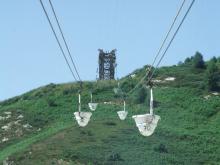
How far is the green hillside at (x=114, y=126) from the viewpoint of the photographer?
6303 cm

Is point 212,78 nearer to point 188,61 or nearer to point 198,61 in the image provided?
point 198,61

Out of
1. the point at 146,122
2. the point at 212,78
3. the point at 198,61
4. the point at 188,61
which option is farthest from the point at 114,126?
the point at 146,122

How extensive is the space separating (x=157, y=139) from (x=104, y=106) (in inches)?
762

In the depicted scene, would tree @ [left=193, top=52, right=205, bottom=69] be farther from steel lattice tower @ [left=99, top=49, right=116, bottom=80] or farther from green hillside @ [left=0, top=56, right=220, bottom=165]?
steel lattice tower @ [left=99, top=49, right=116, bottom=80]

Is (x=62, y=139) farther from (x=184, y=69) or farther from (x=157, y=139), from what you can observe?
(x=184, y=69)

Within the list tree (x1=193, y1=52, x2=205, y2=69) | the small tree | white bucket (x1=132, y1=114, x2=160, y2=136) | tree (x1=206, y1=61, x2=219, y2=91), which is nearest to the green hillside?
tree (x1=206, y1=61, x2=219, y2=91)

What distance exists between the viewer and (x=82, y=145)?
65062 mm

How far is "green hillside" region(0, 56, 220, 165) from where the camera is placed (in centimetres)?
6303

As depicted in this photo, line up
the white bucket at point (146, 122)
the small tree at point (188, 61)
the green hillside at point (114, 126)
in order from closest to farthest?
the white bucket at point (146, 122) < the green hillside at point (114, 126) < the small tree at point (188, 61)

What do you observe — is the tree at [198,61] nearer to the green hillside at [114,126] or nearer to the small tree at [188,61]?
the green hillside at [114,126]

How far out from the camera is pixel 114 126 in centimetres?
7519

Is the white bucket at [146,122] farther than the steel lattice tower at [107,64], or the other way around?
the steel lattice tower at [107,64]

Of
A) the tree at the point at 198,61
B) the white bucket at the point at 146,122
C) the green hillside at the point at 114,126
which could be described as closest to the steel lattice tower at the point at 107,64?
the green hillside at the point at 114,126

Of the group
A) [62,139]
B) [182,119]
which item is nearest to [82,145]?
[62,139]
